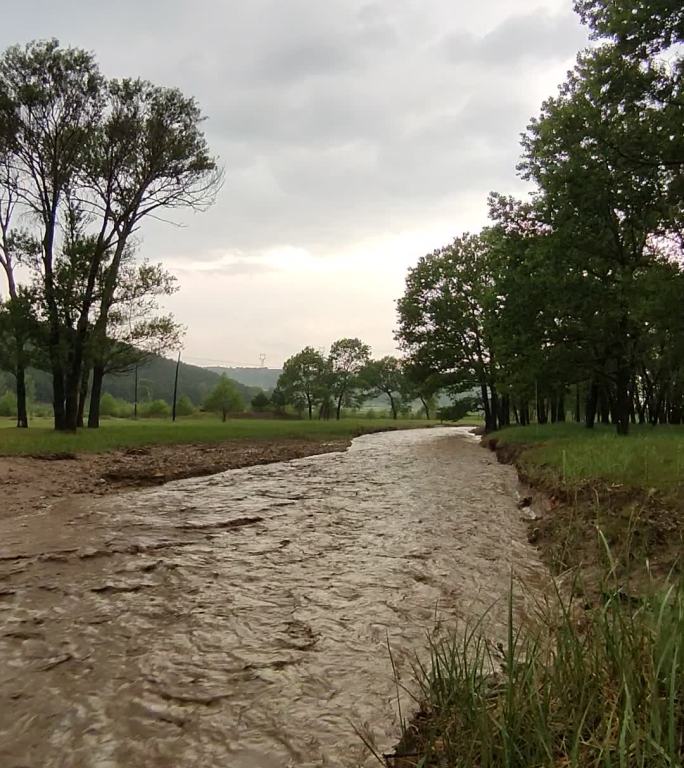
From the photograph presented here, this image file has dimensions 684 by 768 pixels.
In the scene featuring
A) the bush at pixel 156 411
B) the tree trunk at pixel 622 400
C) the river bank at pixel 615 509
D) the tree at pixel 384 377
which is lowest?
the bush at pixel 156 411

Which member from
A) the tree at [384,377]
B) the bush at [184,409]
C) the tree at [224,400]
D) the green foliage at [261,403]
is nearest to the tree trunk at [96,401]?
the tree at [224,400]

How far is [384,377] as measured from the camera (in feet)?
353

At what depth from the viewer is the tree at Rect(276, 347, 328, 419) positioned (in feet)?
343

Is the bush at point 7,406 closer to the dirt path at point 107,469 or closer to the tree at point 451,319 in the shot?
the tree at point 451,319

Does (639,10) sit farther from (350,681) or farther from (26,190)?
(26,190)

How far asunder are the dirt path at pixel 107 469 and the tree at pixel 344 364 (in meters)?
82.0

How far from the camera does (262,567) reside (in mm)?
6762

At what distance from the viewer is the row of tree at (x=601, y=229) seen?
50.0 feet

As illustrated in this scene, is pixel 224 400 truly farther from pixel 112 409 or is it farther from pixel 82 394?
pixel 82 394

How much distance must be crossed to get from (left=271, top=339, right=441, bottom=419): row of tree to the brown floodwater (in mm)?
93610

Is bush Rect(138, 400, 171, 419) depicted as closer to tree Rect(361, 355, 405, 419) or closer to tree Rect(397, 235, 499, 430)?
tree Rect(361, 355, 405, 419)

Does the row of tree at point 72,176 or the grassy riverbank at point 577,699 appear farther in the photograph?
the row of tree at point 72,176

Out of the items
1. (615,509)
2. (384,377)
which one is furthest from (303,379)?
(615,509)

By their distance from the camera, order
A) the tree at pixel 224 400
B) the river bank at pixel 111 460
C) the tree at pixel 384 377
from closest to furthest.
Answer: the river bank at pixel 111 460, the tree at pixel 224 400, the tree at pixel 384 377
